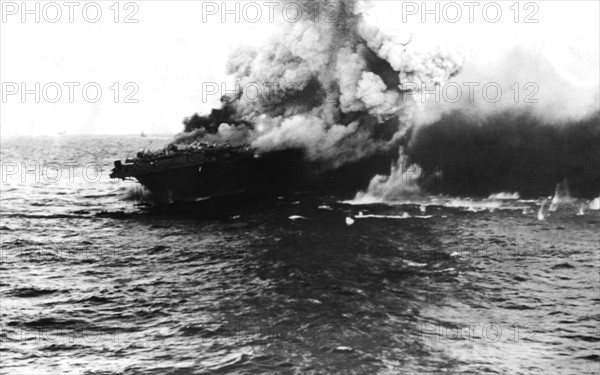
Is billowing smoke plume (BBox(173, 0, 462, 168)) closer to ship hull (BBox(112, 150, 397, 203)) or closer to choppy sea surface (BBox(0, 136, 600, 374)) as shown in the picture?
ship hull (BBox(112, 150, 397, 203))

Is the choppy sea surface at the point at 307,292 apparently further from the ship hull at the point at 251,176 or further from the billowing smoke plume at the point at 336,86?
the billowing smoke plume at the point at 336,86

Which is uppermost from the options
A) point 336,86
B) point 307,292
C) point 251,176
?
point 336,86

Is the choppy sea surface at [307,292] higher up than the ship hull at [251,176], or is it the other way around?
the ship hull at [251,176]

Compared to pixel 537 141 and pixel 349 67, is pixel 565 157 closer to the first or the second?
pixel 537 141

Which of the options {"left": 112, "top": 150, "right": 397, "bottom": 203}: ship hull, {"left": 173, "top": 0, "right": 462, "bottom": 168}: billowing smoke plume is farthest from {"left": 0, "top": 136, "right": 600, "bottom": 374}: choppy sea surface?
{"left": 173, "top": 0, "right": 462, "bottom": 168}: billowing smoke plume

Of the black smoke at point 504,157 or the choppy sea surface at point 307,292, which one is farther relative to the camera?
the black smoke at point 504,157

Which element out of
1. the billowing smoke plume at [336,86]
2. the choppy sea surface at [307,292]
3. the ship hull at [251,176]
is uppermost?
the billowing smoke plume at [336,86]

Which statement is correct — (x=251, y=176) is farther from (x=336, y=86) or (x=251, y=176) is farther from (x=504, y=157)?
(x=504, y=157)

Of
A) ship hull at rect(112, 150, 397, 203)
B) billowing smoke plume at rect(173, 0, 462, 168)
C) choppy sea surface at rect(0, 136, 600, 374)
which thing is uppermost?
billowing smoke plume at rect(173, 0, 462, 168)

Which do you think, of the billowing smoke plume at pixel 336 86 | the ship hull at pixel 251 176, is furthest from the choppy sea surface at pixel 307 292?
the billowing smoke plume at pixel 336 86

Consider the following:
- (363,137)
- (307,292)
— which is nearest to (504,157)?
(363,137)
